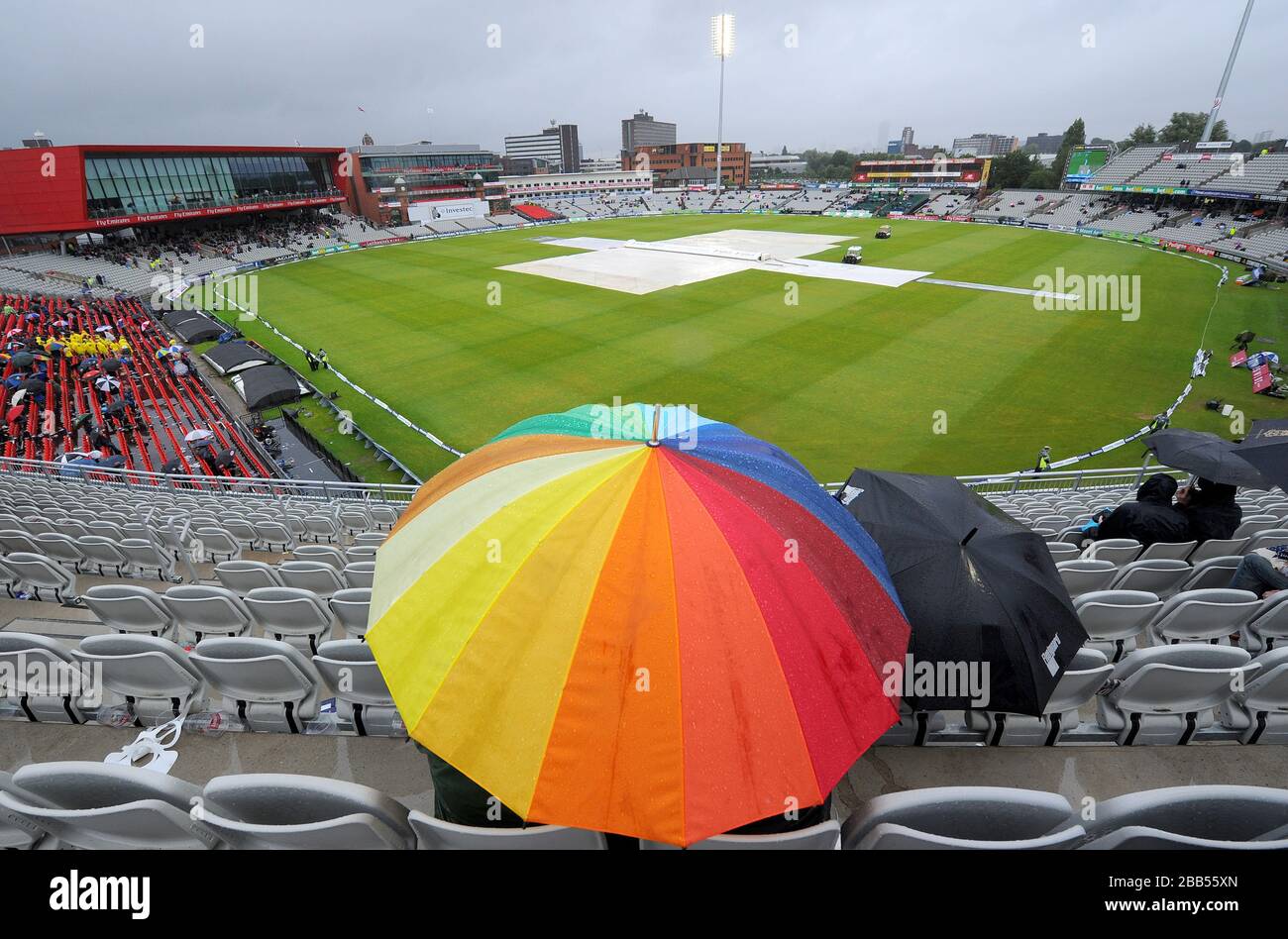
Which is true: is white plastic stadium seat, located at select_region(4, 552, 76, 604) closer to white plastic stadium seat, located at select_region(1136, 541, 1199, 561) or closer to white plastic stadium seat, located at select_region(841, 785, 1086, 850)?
white plastic stadium seat, located at select_region(841, 785, 1086, 850)

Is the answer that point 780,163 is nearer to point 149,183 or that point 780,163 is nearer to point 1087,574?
point 149,183

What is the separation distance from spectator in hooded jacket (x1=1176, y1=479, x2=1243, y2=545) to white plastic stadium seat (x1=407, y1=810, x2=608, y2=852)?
858cm

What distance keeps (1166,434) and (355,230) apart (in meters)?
79.9

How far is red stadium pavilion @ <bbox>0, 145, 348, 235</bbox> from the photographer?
4372 cm

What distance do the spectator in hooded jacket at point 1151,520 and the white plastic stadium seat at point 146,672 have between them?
9.80m

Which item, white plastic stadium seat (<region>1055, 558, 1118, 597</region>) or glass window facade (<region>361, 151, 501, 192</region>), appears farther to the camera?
glass window facade (<region>361, 151, 501, 192</region>)

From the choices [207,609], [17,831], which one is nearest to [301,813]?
[17,831]

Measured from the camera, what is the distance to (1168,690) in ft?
12.3

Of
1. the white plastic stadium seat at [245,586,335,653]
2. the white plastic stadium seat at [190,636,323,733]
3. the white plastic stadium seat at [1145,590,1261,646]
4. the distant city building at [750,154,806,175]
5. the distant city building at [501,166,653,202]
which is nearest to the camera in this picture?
the white plastic stadium seat at [190,636,323,733]

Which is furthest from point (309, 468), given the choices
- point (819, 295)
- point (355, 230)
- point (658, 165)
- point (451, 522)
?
point (658, 165)

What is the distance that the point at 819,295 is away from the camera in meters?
35.8

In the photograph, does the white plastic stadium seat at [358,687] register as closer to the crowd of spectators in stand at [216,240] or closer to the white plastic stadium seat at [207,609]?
the white plastic stadium seat at [207,609]

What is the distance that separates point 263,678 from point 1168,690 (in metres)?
5.88

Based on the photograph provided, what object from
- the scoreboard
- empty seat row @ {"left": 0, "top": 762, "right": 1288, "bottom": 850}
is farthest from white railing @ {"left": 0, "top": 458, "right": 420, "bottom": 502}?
the scoreboard
